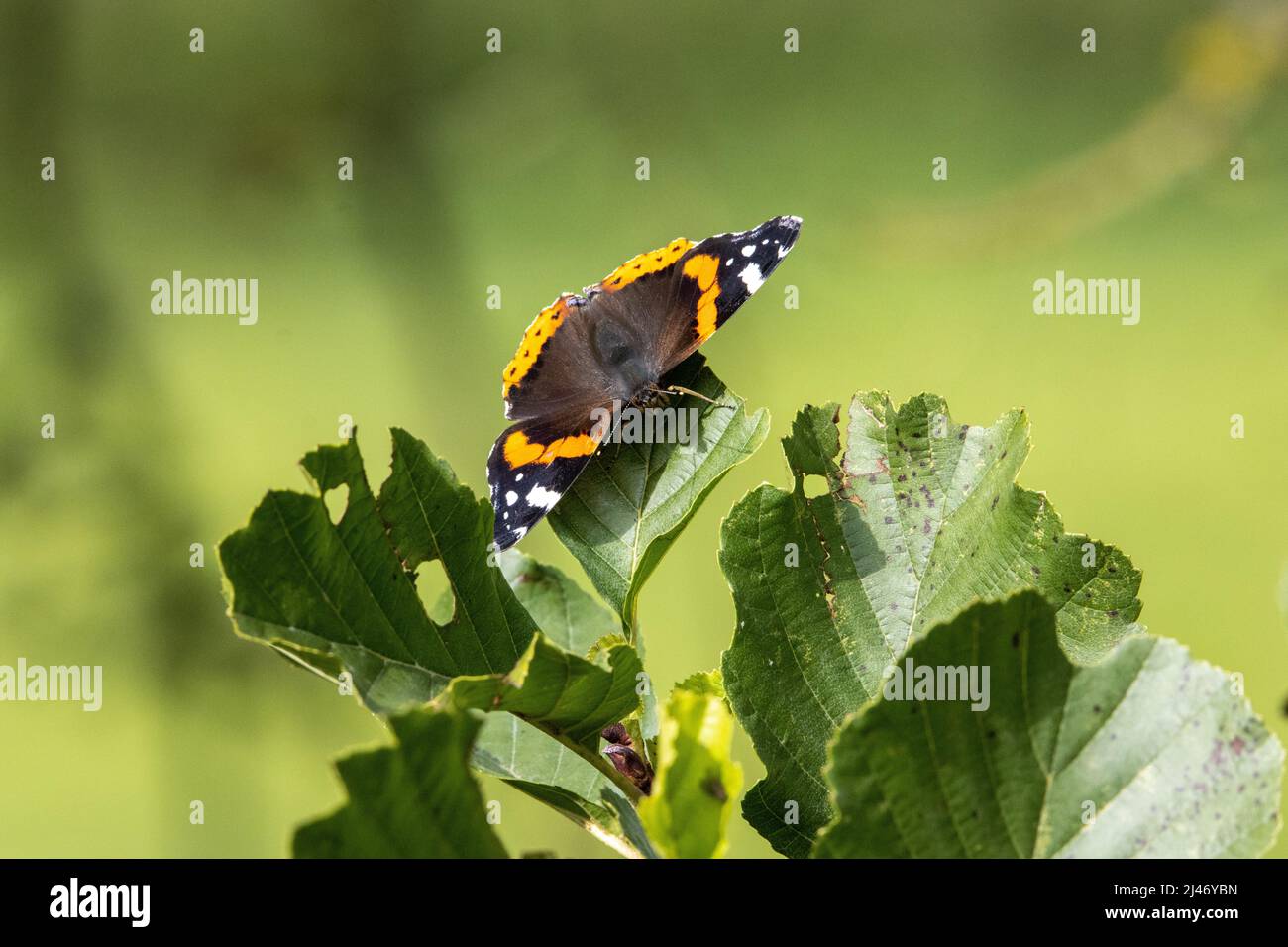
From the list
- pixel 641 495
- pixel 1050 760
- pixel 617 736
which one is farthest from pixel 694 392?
pixel 1050 760

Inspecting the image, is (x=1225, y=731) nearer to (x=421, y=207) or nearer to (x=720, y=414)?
(x=720, y=414)

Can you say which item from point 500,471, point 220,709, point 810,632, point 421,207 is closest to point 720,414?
point 810,632

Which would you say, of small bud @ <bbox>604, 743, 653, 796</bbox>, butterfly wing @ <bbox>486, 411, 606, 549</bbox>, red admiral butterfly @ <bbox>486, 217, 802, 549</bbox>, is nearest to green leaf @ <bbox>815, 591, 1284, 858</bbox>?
small bud @ <bbox>604, 743, 653, 796</bbox>

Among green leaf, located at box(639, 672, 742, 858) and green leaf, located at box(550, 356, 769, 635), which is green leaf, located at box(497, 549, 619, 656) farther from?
green leaf, located at box(639, 672, 742, 858)

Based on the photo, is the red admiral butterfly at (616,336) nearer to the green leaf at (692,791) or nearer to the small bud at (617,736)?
the small bud at (617,736)

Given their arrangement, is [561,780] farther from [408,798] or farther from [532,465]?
[532,465]
